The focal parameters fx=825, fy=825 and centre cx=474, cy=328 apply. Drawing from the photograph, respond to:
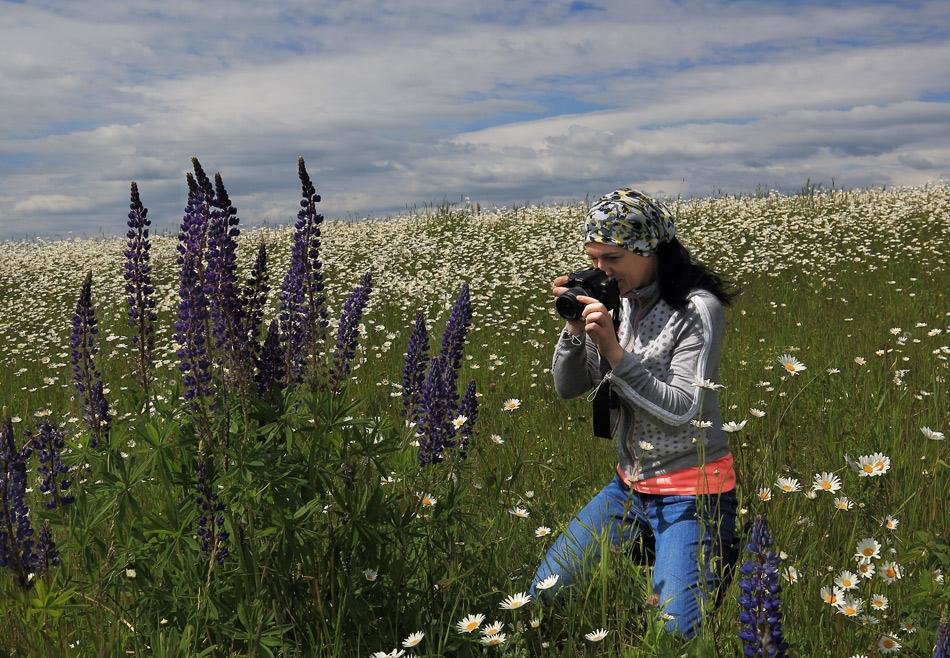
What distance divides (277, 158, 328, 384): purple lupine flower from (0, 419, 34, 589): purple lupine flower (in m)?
0.90

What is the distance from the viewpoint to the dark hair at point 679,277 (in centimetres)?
359

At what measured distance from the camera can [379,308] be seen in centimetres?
1030

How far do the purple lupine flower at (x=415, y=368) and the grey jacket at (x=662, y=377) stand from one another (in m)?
0.69

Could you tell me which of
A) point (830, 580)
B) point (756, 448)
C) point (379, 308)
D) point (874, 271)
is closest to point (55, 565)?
point (830, 580)

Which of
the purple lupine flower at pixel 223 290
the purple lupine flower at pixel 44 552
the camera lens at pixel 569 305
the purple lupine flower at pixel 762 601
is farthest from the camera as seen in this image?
the camera lens at pixel 569 305

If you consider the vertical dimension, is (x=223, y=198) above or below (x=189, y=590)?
above

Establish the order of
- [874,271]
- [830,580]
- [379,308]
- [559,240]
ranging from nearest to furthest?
[830,580] → [379,308] → [874,271] → [559,240]

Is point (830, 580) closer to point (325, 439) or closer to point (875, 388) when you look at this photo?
point (325, 439)

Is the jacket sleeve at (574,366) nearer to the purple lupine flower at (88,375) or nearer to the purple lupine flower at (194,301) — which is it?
the purple lupine flower at (194,301)

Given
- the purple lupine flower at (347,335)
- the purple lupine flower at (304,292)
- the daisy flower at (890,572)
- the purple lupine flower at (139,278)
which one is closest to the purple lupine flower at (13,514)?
the purple lupine flower at (139,278)

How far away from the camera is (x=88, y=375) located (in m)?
3.40

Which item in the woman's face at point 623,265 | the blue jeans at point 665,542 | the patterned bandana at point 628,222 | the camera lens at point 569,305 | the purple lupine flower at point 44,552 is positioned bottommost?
the blue jeans at point 665,542

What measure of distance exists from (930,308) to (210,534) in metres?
8.46

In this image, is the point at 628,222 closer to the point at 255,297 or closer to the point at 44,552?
the point at 255,297
